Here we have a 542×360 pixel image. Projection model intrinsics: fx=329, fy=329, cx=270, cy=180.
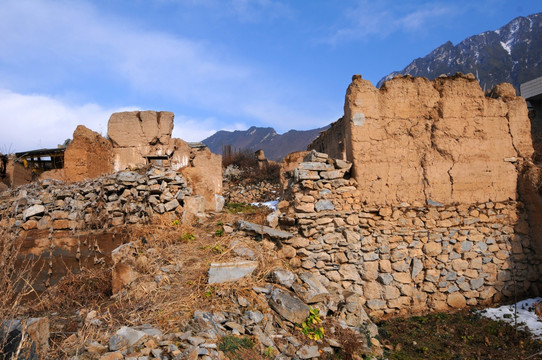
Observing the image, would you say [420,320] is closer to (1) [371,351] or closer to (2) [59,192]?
(1) [371,351]

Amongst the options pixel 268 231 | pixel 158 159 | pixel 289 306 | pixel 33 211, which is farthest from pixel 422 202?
pixel 158 159

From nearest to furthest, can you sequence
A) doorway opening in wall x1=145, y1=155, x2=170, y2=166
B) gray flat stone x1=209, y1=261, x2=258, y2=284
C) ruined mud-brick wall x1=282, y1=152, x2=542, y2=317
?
gray flat stone x1=209, y1=261, x2=258, y2=284 → ruined mud-brick wall x1=282, y1=152, x2=542, y2=317 → doorway opening in wall x1=145, y1=155, x2=170, y2=166

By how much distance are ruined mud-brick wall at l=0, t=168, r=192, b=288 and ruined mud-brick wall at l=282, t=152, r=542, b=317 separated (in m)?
2.61

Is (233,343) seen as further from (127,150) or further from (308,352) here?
(127,150)

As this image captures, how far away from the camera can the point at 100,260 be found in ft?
18.7

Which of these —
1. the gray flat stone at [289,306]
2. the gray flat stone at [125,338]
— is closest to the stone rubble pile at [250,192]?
the gray flat stone at [289,306]

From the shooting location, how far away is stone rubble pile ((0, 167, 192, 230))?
20.1 ft

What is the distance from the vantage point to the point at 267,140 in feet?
170

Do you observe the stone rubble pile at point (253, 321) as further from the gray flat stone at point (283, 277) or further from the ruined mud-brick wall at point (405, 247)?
the ruined mud-brick wall at point (405, 247)

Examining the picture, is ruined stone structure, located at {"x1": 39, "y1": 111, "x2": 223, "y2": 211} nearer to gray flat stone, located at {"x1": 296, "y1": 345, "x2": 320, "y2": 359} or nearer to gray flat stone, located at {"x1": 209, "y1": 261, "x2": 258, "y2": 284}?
gray flat stone, located at {"x1": 209, "y1": 261, "x2": 258, "y2": 284}

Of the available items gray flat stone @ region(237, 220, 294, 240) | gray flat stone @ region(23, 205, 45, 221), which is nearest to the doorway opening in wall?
gray flat stone @ region(23, 205, 45, 221)

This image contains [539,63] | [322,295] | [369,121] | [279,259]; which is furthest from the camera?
[539,63]

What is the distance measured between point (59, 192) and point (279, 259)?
461 centimetres

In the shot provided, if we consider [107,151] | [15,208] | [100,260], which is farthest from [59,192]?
[107,151]
